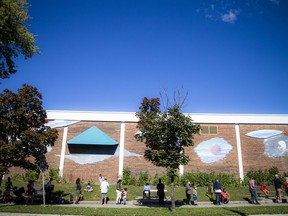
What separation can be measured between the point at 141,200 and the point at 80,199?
446cm

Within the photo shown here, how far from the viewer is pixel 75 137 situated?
1054 inches

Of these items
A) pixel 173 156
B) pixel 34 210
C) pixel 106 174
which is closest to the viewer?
pixel 34 210

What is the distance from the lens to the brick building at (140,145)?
26.2 m

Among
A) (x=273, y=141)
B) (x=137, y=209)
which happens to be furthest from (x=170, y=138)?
(x=273, y=141)

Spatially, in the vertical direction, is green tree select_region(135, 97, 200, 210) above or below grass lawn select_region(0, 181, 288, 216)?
above

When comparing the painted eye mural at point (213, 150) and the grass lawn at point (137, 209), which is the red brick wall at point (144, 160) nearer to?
the painted eye mural at point (213, 150)

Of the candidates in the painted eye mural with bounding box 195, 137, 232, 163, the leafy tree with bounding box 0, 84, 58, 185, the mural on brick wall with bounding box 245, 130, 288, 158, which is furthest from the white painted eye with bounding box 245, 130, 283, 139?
the leafy tree with bounding box 0, 84, 58, 185

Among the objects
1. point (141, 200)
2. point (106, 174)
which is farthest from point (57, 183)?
point (141, 200)

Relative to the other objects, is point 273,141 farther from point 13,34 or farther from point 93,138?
point 13,34

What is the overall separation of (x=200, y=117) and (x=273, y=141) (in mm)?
8499

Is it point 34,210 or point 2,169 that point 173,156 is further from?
point 2,169

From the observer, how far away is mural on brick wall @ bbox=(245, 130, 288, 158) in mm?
26953

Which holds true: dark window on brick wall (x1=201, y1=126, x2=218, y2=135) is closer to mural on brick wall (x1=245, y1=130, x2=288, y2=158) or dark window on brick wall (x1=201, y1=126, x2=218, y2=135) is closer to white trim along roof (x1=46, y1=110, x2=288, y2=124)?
white trim along roof (x1=46, y1=110, x2=288, y2=124)

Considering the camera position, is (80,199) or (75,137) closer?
(80,199)
